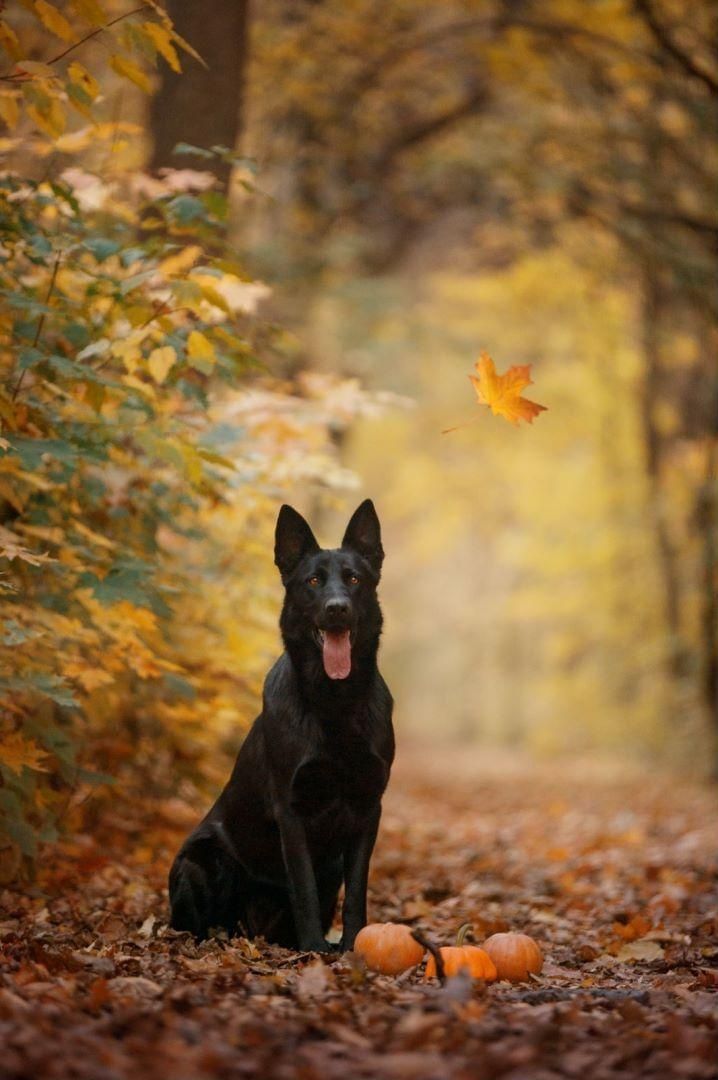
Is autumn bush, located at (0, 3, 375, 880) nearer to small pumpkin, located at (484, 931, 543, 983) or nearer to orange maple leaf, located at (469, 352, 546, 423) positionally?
orange maple leaf, located at (469, 352, 546, 423)

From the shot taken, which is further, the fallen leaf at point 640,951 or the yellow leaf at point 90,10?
the fallen leaf at point 640,951

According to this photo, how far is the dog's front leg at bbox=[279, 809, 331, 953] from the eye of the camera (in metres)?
4.09

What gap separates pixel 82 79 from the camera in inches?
165

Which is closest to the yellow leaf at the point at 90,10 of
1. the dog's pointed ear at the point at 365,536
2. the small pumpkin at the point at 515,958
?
the dog's pointed ear at the point at 365,536

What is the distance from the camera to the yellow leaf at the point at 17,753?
13.6ft

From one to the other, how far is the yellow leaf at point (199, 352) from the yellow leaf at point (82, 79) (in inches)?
38.0

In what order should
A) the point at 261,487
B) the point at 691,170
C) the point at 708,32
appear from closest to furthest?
1. the point at 261,487
2. the point at 708,32
3. the point at 691,170

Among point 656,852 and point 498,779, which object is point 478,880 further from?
point 498,779

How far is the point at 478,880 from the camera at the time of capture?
658 centimetres

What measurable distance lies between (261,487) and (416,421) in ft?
54.7

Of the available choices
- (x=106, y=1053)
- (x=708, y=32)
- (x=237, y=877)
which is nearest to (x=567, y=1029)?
(x=106, y=1053)

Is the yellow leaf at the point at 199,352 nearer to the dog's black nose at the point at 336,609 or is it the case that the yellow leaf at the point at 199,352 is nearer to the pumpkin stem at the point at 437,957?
the dog's black nose at the point at 336,609

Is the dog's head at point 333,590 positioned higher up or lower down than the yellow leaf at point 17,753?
higher up

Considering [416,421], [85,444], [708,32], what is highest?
[708,32]
